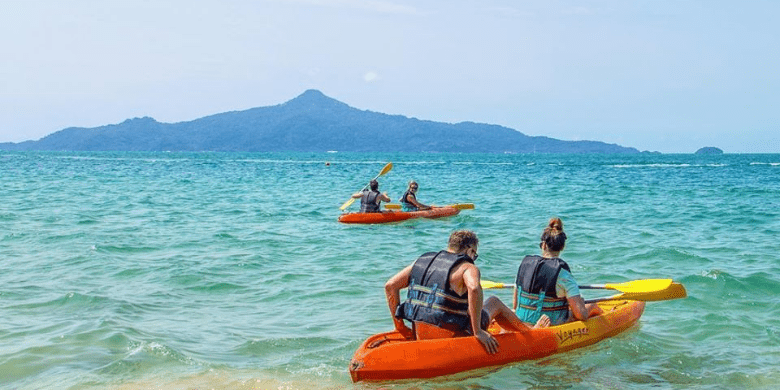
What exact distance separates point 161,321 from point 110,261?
4515 mm

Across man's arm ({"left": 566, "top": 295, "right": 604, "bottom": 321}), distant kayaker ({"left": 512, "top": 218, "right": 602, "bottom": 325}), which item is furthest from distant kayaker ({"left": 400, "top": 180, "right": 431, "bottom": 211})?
distant kayaker ({"left": 512, "top": 218, "right": 602, "bottom": 325})

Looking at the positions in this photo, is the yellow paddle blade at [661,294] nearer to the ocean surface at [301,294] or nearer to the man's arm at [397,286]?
the ocean surface at [301,294]

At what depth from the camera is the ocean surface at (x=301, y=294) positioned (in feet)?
23.8

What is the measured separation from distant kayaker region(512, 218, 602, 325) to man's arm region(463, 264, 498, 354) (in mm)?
895

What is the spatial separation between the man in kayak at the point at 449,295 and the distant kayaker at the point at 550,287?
65 cm

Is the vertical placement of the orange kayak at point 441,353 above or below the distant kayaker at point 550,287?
below

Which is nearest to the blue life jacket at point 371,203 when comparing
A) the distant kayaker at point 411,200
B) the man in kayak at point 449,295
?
the distant kayaker at point 411,200

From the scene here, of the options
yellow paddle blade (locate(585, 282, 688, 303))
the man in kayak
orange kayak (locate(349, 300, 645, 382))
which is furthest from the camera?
yellow paddle blade (locate(585, 282, 688, 303))

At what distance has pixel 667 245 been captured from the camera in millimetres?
15141

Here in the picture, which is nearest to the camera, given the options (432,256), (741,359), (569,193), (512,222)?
(432,256)

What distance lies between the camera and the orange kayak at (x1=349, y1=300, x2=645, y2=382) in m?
6.67

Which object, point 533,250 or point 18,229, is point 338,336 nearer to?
point 533,250

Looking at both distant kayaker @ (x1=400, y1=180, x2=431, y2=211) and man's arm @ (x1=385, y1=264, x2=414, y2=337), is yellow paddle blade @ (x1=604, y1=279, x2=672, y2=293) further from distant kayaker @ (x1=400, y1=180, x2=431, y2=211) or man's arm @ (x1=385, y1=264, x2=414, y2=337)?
distant kayaker @ (x1=400, y1=180, x2=431, y2=211)

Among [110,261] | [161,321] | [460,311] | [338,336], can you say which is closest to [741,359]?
[460,311]
